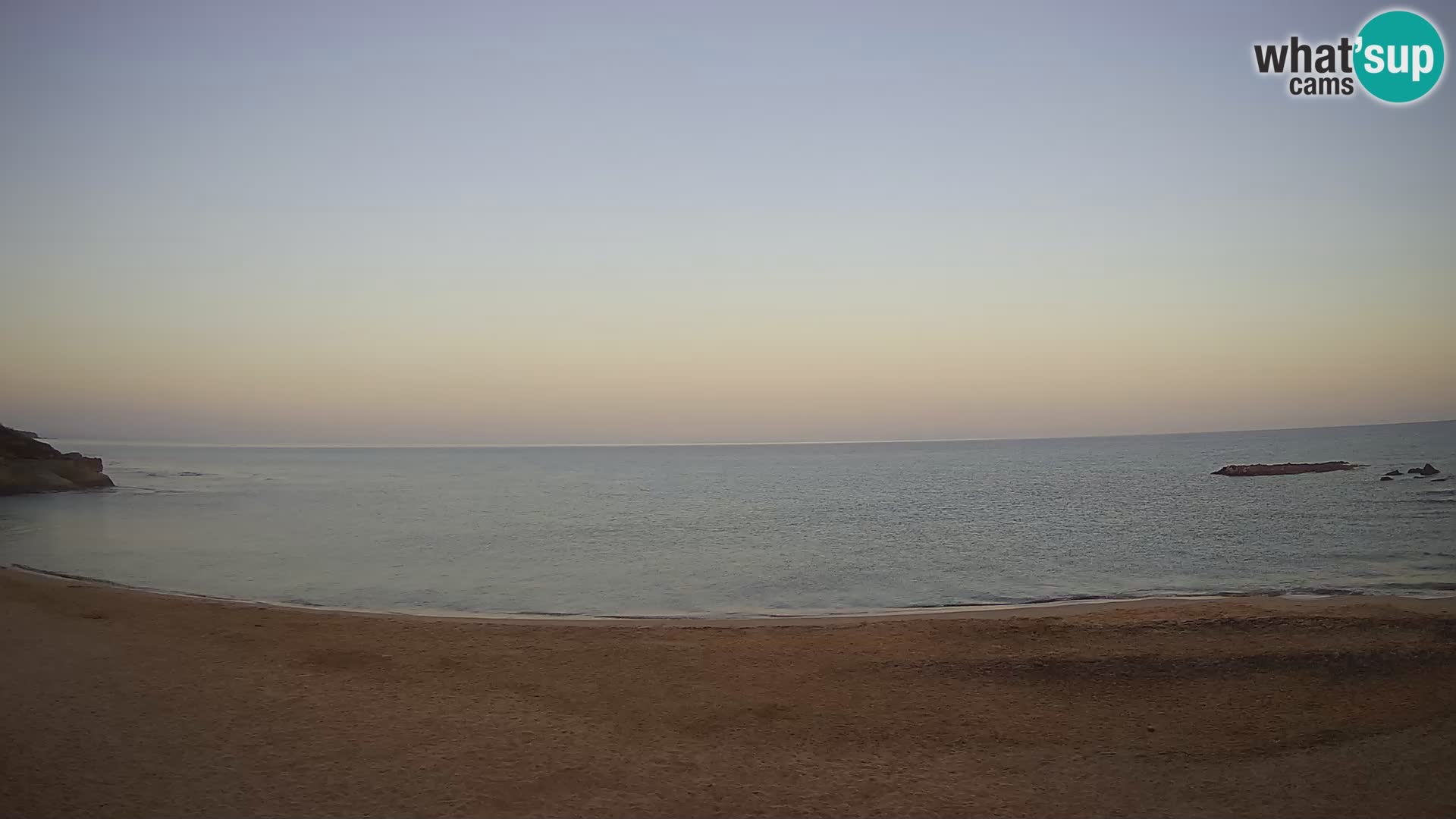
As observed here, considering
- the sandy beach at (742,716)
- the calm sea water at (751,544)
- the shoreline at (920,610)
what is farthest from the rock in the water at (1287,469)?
the sandy beach at (742,716)

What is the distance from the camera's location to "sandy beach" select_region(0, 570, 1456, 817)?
7.68m

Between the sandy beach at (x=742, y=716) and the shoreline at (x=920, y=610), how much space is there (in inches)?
13.5

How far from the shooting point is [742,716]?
396 inches

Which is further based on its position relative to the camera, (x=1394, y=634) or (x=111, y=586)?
(x=111, y=586)

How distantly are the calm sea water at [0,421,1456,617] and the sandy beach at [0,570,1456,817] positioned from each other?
4079mm

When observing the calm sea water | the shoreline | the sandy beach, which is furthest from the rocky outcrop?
the sandy beach

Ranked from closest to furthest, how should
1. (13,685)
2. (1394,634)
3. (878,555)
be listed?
1. (13,685)
2. (1394,634)
3. (878,555)

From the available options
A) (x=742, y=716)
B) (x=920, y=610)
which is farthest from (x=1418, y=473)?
(x=742, y=716)

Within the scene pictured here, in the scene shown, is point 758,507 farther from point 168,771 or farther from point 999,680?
point 168,771

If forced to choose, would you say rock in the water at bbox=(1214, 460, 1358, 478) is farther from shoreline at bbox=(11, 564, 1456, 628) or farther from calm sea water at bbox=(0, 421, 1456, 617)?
shoreline at bbox=(11, 564, 1456, 628)

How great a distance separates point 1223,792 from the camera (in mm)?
7680

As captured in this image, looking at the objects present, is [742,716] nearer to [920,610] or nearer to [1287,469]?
[920,610]

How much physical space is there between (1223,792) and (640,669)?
7268 millimetres

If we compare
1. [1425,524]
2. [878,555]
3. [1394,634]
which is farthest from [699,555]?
[1425,524]
